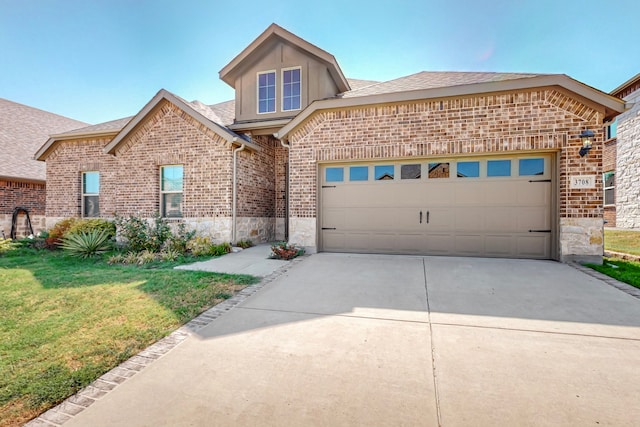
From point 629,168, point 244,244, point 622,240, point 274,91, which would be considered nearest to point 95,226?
point 244,244

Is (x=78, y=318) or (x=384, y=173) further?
(x=384, y=173)

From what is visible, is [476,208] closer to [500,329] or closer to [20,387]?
[500,329]

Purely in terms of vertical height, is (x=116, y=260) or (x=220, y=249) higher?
(x=220, y=249)

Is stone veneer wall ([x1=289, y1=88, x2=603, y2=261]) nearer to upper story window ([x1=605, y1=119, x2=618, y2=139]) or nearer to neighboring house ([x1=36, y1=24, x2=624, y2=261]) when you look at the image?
neighboring house ([x1=36, y1=24, x2=624, y2=261])

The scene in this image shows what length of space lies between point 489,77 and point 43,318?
1111cm

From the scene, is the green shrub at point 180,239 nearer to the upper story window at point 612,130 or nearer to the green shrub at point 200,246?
the green shrub at point 200,246

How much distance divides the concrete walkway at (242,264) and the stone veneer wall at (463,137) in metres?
1.25

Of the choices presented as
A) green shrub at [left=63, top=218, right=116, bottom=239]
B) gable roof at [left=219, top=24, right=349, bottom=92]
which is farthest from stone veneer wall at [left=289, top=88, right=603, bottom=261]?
green shrub at [left=63, top=218, right=116, bottom=239]

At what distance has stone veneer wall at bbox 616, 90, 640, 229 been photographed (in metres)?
11.4

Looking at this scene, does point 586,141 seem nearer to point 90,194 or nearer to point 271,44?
point 271,44

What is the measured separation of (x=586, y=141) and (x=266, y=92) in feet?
31.0

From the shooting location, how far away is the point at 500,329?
3201mm

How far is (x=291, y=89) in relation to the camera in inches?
399

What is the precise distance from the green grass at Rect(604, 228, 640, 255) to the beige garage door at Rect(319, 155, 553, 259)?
4.50 metres
